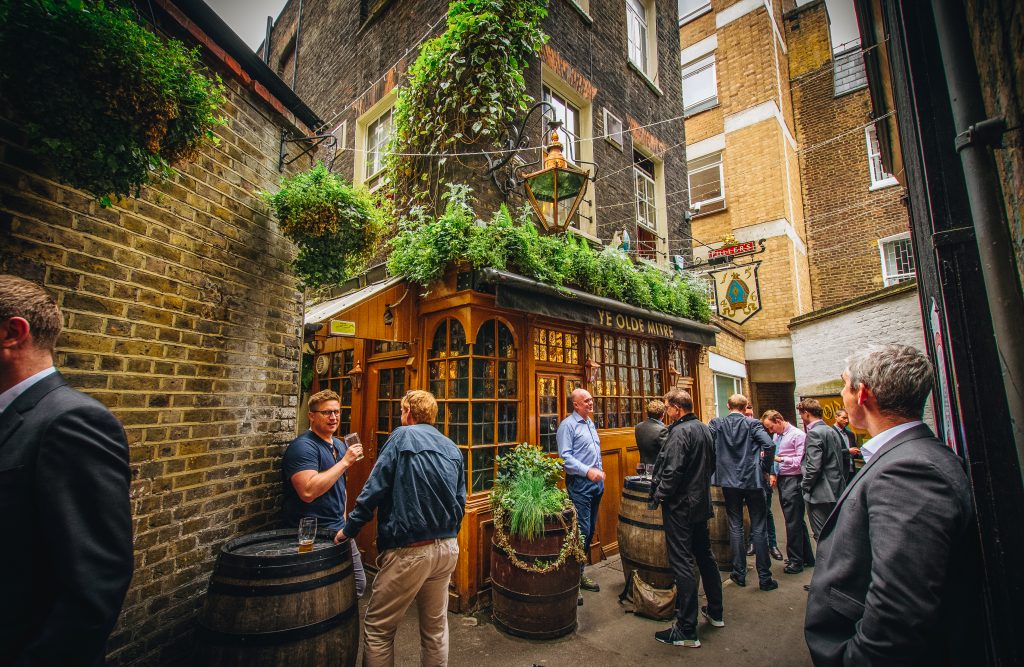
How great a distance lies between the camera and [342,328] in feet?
15.3

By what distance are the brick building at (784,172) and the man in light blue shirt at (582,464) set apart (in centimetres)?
→ 795

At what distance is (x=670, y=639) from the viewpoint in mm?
3869

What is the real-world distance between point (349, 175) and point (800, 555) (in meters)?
9.15

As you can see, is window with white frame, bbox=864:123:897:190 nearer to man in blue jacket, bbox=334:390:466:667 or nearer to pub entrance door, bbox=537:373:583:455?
pub entrance door, bbox=537:373:583:455

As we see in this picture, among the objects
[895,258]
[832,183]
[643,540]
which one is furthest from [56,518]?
[832,183]

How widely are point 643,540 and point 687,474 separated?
0.91 m

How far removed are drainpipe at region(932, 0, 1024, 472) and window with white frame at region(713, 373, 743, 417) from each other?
10.7m

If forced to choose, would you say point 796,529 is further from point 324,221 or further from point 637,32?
point 637,32

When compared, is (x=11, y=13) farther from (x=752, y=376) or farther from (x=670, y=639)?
(x=752, y=376)

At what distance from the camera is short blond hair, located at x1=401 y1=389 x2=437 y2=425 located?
3.35 meters

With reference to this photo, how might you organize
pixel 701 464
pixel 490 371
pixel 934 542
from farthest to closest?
pixel 490 371
pixel 701 464
pixel 934 542

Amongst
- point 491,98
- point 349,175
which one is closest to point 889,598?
point 491,98

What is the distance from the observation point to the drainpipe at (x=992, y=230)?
4.61 feet

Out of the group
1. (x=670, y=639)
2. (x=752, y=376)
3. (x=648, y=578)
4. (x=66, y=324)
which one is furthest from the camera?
(x=752, y=376)
